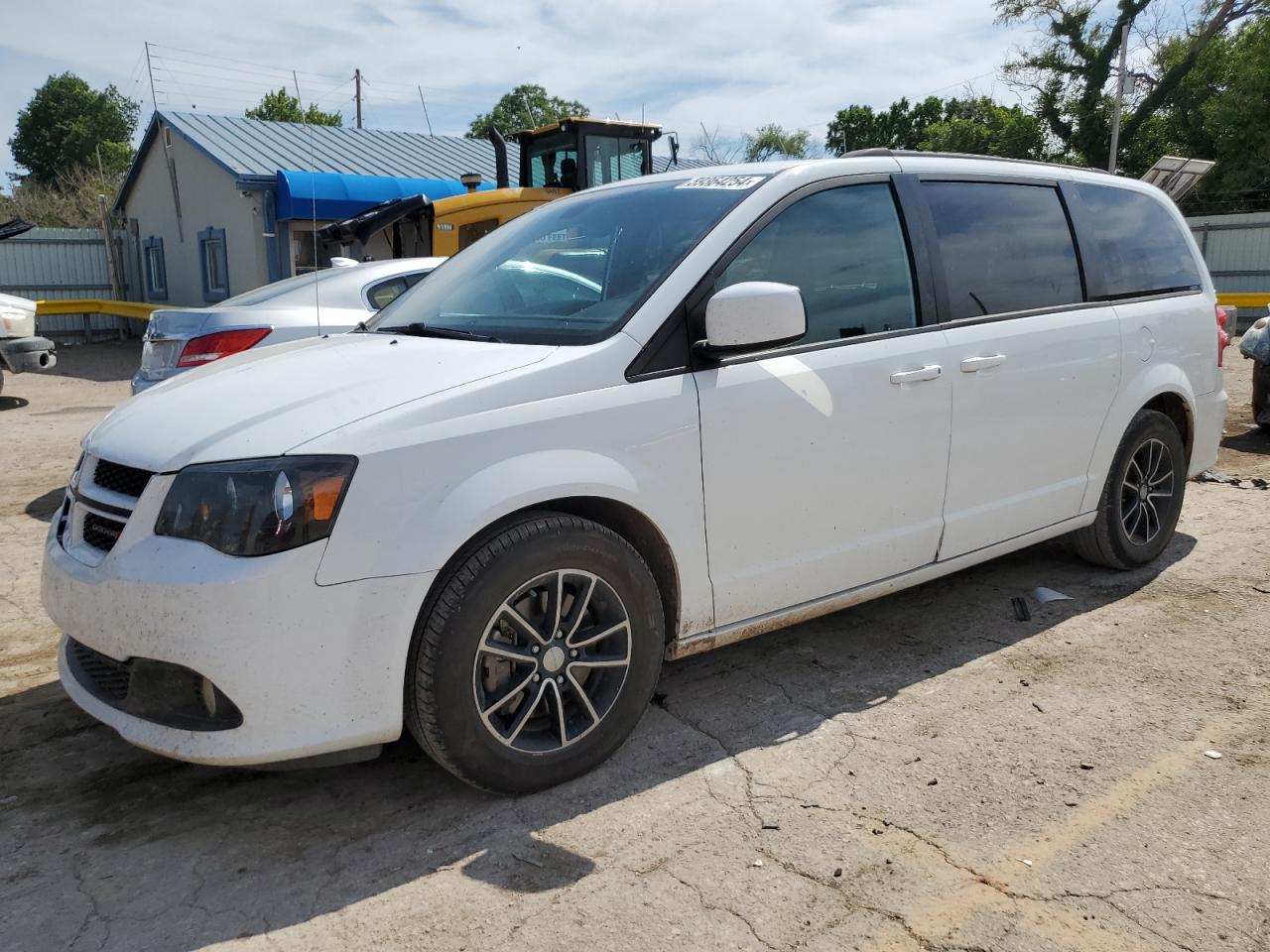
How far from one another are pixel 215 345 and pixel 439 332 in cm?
336

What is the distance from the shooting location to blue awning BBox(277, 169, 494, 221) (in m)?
18.7

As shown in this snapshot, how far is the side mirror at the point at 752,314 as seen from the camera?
3195 millimetres

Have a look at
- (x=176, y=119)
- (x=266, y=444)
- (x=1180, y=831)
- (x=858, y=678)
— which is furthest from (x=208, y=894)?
(x=176, y=119)

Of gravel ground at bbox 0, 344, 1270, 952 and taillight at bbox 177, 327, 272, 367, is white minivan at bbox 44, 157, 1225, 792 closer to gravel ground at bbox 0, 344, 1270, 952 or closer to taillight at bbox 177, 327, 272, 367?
gravel ground at bbox 0, 344, 1270, 952

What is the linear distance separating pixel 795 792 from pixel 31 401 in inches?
504

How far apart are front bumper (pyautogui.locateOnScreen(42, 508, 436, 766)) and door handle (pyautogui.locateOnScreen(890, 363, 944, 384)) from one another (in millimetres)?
1897

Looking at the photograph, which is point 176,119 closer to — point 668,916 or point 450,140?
point 450,140

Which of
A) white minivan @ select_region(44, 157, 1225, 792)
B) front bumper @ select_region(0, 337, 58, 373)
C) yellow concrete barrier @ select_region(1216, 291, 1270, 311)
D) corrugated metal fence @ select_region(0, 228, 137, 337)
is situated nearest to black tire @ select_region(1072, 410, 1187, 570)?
white minivan @ select_region(44, 157, 1225, 792)

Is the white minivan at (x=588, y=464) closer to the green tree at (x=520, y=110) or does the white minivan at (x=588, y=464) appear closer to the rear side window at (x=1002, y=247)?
the rear side window at (x=1002, y=247)

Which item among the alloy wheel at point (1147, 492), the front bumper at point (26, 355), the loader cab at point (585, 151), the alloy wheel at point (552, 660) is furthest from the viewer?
the loader cab at point (585, 151)

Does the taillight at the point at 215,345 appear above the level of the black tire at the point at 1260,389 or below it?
above

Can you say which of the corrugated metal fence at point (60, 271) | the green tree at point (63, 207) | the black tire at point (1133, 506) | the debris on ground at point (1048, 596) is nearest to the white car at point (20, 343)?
the debris on ground at point (1048, 596)

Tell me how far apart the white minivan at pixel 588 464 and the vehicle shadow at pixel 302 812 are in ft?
0.69

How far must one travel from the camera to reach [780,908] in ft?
8.43
